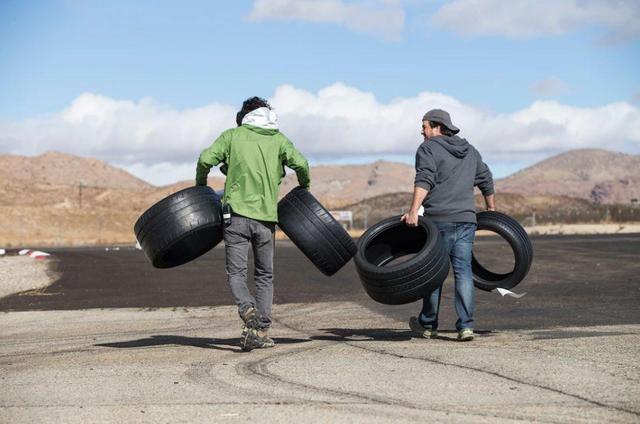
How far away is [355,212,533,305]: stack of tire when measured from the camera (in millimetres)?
8594

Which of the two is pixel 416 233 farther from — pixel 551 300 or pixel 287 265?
pixel 287 265

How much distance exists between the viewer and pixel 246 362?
7.51m

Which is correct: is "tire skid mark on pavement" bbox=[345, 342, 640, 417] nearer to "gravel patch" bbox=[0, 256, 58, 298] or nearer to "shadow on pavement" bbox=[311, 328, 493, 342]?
"shadow on pavement" bbox=[311, 328, 493, 342]

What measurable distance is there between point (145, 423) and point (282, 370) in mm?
1867

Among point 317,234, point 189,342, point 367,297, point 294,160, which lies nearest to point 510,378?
point 317,234

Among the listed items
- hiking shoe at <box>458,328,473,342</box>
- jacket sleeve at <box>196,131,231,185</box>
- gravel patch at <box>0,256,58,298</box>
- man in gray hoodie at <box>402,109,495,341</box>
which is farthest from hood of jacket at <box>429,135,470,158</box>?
gravel patch at <box>0,256,58,298</box>

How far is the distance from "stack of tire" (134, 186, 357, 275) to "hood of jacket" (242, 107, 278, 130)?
2.13 ft

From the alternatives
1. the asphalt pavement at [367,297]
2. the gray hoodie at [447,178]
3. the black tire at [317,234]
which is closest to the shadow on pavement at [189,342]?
the black tire at [317,234]

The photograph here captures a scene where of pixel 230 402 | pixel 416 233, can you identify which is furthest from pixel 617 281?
pixel 230 402

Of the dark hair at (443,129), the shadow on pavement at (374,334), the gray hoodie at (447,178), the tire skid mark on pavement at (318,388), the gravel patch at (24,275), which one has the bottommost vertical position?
the tire skid mark on pavement at (318,388)

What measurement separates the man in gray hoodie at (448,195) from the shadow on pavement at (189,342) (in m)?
1.41

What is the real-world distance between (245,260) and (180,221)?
2.18ft

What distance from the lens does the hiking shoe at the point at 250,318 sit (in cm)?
827

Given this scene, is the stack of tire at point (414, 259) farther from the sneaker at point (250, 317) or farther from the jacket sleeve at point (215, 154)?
the jacket sleeve at point (215, 154)
